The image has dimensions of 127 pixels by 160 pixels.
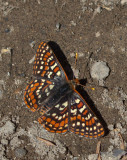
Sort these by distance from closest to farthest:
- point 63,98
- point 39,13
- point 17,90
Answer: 1. point 63,98
2. point 17,90
3. point 39,13

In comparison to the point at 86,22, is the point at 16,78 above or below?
below

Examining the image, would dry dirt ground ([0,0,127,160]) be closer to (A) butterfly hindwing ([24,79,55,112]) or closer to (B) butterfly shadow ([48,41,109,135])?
(B) butterfly shadow ([48,41,109,135])

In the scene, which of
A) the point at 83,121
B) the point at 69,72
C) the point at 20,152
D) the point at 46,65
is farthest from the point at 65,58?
the point at 20,152

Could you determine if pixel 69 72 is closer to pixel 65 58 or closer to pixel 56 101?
pixel 65 58

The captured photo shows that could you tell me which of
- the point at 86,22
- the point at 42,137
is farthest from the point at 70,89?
the point at 86,22

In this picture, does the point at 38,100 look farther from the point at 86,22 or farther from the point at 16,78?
the point at 86,22

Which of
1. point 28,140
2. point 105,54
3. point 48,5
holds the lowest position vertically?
point 28,140

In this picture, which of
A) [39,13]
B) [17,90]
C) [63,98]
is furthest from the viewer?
[39,13]

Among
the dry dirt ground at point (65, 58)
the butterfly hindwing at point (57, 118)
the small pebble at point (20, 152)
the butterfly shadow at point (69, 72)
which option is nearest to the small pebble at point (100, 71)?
the dry dirt ground at point (65, 58)
